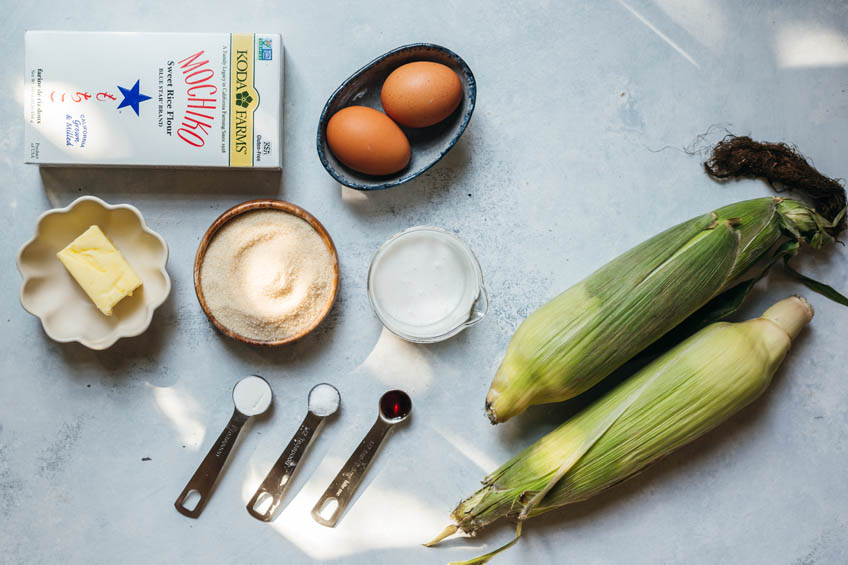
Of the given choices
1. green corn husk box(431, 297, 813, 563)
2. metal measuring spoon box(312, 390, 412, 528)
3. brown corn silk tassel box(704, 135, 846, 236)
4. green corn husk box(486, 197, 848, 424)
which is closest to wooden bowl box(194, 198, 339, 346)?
metal measuring spoon box(312, 390, 412, 528)

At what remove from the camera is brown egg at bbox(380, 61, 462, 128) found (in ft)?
3.51

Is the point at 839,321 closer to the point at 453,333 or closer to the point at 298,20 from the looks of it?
the point at 453,333

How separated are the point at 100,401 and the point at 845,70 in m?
1.65

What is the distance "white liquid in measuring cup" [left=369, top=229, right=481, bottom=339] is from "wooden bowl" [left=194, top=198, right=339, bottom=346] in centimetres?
9

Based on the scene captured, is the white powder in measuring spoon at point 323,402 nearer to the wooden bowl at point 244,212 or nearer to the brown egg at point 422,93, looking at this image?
the wooden bowl at point 244,212

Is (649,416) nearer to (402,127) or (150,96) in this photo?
(402,127)

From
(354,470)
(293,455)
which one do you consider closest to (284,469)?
(293,455)

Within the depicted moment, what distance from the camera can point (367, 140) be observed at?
1072mm

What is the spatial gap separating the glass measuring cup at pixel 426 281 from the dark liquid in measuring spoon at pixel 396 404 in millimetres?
135

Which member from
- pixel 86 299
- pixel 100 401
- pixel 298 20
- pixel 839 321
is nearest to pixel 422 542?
pixel 100 401

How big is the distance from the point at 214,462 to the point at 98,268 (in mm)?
425

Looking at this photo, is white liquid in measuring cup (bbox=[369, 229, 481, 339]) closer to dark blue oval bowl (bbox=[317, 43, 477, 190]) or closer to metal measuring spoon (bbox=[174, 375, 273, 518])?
dark blue oval bowl (bbox=[317, 43, 477, 190])

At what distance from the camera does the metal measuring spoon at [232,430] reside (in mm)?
1171

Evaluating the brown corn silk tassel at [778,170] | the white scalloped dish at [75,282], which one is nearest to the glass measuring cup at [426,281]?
the white scalloped dish at [75,282]
